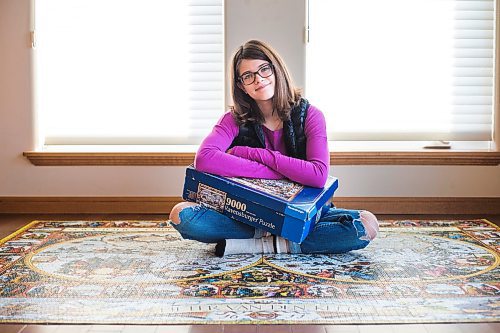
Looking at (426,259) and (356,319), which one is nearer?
(356,319)

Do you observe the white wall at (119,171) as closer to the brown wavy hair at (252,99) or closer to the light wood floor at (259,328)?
the brown wavy hair at (252,99)

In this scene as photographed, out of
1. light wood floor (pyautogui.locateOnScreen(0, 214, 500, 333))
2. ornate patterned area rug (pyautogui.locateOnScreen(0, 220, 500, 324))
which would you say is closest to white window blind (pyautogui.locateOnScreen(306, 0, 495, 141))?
ornate patterned area rug (pyautogui.locateOnScreen(0, 220, 500, 324))

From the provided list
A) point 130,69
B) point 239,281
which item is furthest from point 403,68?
point 239,281

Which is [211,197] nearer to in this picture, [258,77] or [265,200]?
[265,200]

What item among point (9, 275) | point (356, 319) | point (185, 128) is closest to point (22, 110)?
point (185, 128)

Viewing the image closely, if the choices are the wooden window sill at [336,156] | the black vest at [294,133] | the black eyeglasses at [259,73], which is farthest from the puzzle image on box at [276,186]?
the wooden window sill at [336,156]

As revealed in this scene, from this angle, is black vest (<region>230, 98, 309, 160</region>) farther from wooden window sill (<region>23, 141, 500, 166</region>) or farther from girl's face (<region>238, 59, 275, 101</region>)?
wooden window sill (<region>23, 141, 500, 166</region>)

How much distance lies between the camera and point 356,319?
1890 millimetres

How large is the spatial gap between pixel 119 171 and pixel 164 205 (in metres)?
0.28

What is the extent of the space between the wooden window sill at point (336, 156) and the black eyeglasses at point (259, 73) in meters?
1.04

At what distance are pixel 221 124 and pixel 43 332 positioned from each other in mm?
1113

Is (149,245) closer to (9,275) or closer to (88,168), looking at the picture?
(9,275)

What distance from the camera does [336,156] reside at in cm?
359

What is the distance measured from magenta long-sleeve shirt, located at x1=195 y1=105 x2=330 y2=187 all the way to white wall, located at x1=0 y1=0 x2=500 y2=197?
1.00 m
